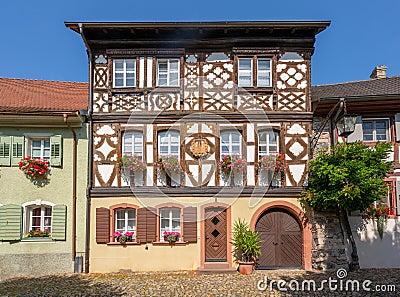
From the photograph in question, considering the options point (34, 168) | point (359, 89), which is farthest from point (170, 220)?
point (359, 89)

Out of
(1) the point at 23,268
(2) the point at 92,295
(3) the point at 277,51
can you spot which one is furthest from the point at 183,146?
(1) the point at 23,268

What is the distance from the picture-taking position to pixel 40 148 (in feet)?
39.2

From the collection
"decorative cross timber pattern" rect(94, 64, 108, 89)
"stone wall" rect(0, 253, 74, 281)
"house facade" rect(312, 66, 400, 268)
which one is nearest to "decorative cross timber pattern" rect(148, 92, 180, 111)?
"decorative cross timber pattern" rect(94, 64, 108, 89)

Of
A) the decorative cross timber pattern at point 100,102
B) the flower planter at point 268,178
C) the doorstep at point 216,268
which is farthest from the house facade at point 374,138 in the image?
the decorative cross timber pattern at point 100,102

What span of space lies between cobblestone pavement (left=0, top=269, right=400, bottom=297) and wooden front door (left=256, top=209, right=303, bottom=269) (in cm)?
50

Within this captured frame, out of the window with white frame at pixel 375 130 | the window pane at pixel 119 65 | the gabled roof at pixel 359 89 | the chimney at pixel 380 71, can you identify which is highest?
the chimney at pixel 380 71

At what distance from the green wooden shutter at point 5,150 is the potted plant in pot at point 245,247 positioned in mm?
A: 7264

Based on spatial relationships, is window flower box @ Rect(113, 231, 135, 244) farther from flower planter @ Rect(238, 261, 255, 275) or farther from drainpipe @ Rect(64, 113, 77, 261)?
A: flower planter @ Rect(238, 261, 255, 275)

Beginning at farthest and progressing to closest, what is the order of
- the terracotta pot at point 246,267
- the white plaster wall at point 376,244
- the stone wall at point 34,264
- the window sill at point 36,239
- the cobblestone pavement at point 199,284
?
the white plaster wall at point 376,244
the window sill at point 36,239
the stone wall at point 34,264
the terracotta pot at point 246,267
the cobblestone pavement at point 199,284

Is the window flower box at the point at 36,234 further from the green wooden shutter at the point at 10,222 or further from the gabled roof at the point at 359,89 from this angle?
the gabled roof at the point at 359,89

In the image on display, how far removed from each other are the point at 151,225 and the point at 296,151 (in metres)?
5.01

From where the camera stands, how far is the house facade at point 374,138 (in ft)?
38.3

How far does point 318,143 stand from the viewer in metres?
12.2

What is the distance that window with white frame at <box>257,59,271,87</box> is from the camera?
12031mm
